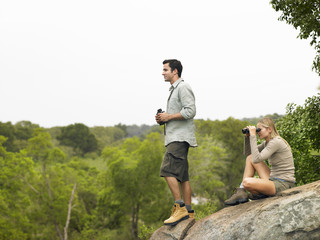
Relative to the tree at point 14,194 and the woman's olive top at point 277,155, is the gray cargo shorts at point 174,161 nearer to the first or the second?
the woman's olive top at point 277,155

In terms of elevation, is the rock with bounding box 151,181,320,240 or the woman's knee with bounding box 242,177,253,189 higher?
the woman's knee with bounding box 242,177,253,189

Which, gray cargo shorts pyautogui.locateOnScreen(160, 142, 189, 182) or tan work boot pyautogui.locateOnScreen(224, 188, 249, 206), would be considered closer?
tan work boot pyautogui.locateOnScreen(224, 188, 249, 206)

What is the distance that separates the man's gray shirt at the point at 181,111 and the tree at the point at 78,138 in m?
65.0

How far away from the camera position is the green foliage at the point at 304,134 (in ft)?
33.9

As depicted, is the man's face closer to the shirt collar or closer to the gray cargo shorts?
the shirt collar

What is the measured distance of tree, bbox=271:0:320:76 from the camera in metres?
9.63

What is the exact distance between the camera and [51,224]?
34781 millimetres

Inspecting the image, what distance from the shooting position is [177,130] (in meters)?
6.03

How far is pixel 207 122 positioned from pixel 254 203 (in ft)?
117

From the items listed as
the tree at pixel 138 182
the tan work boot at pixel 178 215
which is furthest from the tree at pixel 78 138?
the tan work boot at pixel 178 215

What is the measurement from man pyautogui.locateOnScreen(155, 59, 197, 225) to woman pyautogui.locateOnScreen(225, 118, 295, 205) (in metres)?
0.99

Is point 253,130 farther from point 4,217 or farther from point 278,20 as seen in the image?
point 4,217

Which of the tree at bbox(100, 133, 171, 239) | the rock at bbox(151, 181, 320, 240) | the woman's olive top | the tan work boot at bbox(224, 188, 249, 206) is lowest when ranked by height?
the tree at bbox(100, 133, 171, 239)

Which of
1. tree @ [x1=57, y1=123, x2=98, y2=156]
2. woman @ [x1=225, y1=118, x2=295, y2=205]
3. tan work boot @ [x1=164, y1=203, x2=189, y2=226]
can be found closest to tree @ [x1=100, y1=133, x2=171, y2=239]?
tan work boot @ [x1=164, y1=203, x2=189, y2=226]
